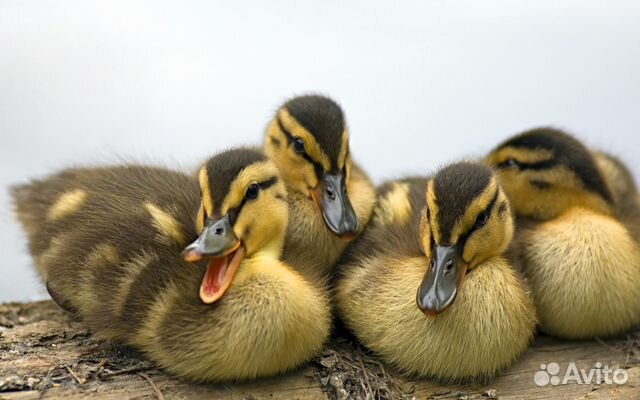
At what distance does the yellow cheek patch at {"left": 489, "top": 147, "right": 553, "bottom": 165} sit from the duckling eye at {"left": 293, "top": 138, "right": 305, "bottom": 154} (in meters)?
0.64

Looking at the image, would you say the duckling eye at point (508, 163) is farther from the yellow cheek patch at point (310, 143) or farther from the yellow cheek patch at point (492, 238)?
the yellow cheek patch at point (310, 143)

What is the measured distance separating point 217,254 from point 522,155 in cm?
108

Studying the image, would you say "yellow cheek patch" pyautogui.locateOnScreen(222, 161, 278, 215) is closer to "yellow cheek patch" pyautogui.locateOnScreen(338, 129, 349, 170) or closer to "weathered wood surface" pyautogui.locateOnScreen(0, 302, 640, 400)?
"yellow cheek patch" pyautogui.locateOnScreen(338, 129, 349, 170)

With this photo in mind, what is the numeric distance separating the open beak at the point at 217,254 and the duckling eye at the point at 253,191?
0.10 metres

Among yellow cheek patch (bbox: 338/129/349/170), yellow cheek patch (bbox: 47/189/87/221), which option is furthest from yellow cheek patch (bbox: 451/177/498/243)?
yellow cheek patch (bbox: 47/189/87/221)

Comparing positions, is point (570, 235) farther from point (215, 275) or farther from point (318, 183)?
point (215, 275)

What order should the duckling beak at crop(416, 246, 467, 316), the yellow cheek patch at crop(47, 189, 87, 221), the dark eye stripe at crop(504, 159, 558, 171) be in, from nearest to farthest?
the duckling beak at crop(416, 246, 467, 316)
the yellow cheek patch at crop(47, 189, 87, 221)
the dark eye stripe at crop(504, 159, 558, 171)

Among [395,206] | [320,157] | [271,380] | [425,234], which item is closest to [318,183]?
[320,157]

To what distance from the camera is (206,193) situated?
1.75 metres

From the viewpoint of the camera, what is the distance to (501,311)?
73.2 inches

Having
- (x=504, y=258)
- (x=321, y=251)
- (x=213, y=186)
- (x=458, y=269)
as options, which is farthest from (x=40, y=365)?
(x=504, y=258)

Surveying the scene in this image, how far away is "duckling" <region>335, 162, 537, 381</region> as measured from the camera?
1806mm

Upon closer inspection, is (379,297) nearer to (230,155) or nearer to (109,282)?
(230,155)

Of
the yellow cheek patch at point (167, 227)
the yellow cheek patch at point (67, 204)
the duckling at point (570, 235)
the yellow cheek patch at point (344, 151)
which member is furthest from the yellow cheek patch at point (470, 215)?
the yellow cheek patch at point (67, 204)
